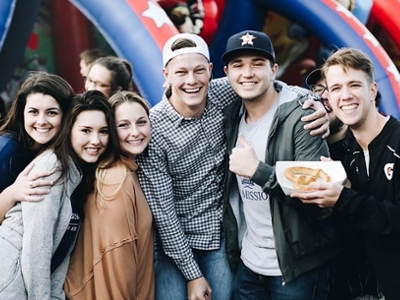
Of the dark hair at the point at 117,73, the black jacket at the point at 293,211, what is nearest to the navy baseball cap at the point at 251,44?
the black jacket at the point at 293,211

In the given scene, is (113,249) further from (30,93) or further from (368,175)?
(368,175)

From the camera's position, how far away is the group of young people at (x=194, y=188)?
2.42m

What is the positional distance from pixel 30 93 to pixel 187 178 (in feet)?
2.98

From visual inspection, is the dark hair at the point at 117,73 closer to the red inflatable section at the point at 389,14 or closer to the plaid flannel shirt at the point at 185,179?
the plaid flannel shirt at the point at 185,179

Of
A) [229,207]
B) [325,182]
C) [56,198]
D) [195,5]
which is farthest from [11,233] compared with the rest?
[195,5]

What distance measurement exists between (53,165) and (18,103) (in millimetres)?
451

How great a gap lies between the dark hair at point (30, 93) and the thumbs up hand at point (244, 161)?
35.5 inches

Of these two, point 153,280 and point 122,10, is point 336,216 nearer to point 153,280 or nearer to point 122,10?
point 153,280

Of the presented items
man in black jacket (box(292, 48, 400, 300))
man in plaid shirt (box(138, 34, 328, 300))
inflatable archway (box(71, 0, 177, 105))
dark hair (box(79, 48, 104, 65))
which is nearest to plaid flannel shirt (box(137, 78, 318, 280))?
man in plaid shirt (box(138, 34, 328, 300))

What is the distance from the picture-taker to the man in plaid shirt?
109 inches

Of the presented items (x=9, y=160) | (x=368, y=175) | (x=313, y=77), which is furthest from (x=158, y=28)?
(x=368, y=175)

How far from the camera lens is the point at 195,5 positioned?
646 cm

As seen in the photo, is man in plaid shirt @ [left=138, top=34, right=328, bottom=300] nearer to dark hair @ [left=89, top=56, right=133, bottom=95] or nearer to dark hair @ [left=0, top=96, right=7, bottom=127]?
dark hair @ [left=0, top=96, right=7, bottom=127]

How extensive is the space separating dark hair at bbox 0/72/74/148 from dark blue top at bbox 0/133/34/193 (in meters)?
0.06
